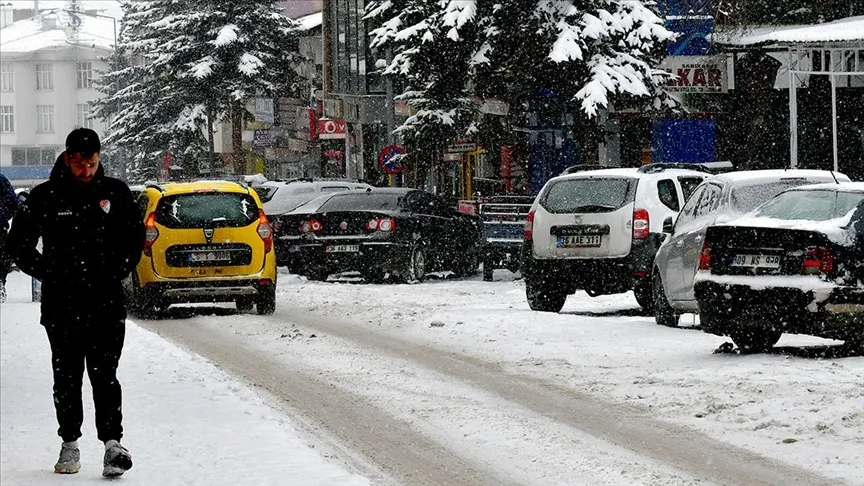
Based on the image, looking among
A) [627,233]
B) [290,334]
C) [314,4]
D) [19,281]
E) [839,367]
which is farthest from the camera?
[314,4]

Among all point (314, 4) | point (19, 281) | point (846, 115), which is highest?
point (314, 4)

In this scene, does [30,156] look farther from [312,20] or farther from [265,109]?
[265,109]

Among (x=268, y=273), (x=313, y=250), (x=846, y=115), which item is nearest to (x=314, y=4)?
(x=846, y=115)

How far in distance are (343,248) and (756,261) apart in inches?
547

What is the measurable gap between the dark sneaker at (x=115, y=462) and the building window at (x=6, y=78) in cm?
16075

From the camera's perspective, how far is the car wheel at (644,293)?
18569 millimetres

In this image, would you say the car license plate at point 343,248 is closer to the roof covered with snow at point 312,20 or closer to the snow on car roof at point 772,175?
the snow on car roof at point 772,175

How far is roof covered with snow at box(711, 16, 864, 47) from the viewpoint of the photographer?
2611 cm

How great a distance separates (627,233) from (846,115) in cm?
1812

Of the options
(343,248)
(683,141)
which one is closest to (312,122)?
(683,141)

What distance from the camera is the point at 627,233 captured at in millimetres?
18312

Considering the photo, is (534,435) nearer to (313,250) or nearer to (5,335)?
(5,335)

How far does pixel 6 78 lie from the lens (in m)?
164

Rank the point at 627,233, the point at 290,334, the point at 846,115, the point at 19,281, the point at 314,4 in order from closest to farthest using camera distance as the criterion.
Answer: the point at 290,334, the point at 627,233, the point at 19,281, the point at 846,115, the point at 314,4
